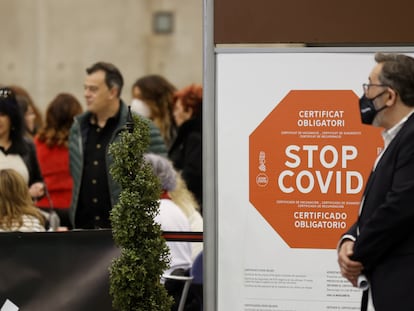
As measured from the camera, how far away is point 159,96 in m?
9.51

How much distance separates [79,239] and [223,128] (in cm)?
103

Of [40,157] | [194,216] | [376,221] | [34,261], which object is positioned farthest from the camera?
[40,157]

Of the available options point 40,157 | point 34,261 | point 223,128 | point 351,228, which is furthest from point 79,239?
point 40,157

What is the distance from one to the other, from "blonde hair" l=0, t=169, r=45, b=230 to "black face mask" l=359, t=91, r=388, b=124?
2860 mm

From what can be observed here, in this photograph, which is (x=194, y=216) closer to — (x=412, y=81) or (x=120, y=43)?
(x=412, y=81)

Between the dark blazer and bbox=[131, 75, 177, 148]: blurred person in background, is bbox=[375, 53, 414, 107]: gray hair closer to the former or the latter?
the dark blazer

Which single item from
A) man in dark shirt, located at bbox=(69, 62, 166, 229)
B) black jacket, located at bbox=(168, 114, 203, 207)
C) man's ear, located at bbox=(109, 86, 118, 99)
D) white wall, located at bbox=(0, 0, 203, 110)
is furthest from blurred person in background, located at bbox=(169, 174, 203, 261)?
white wall, located at bbox=(0, 0, 203, 110)

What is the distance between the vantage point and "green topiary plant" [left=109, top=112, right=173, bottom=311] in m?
4.83

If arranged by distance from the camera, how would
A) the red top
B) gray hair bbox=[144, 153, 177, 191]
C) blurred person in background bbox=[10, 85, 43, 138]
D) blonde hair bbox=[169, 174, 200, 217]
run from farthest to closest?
1. blurred person in background bbox=[10, 85, 43, 138]
2. the red top
3. blonde hair bbox=[169, 174, 200, 217]
4. gray hair bbox=[144, 153, 177, 191]

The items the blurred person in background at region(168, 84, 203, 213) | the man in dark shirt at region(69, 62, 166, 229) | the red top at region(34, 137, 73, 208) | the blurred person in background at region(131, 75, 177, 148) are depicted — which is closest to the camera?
the man in dark shirt at region(69, 62, 166, 229)

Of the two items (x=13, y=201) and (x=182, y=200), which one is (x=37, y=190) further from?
(x=182, y=200)

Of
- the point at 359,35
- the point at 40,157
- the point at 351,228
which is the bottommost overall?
the point at 40,157

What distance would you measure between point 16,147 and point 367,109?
3980 millimetres

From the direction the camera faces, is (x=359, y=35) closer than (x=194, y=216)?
Yes
